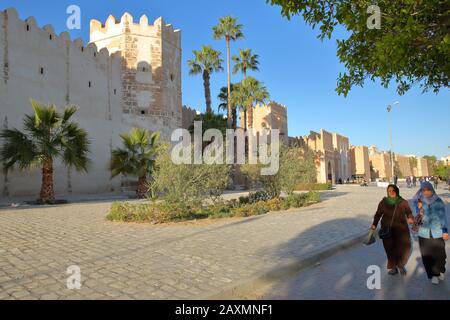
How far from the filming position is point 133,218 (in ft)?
34.7

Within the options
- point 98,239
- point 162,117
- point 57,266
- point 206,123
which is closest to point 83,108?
point 162,117

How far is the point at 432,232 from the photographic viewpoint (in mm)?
5086

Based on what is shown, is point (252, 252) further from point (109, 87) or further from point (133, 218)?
point (109, 87)

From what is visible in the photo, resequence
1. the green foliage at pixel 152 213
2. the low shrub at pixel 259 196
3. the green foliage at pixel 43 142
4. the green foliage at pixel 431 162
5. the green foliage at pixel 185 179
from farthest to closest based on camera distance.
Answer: the green foliage at pixel 431 162 → the low shrub at pixel 259 196 → the green foliage at pixel 43 142 → the green foliage at pixel 185 179 → the green foliage at pixel 152 213

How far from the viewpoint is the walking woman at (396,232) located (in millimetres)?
5395

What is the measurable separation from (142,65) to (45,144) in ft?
43.3

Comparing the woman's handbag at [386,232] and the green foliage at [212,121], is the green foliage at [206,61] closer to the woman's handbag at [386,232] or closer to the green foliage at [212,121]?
the green foliage at [212,121]

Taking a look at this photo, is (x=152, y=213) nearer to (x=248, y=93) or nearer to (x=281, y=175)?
(x=281, y=175)

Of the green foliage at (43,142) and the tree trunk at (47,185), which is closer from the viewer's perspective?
the green foliage at (43,142)

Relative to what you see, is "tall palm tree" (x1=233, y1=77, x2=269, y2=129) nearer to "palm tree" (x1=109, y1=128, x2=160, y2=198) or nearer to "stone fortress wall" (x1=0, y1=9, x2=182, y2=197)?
"stone fortress wall" (x1=0, y1=9, x2=182, y2=197)

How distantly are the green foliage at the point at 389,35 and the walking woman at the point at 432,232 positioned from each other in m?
1.94

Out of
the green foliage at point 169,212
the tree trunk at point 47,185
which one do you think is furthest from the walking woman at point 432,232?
the tree trunk at point 47,185

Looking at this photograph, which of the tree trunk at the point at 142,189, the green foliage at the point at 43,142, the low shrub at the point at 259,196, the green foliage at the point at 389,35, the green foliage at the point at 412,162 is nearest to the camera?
the green foliage at the point at 389,35

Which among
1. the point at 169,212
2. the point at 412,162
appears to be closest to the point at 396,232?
the point at 169,212
